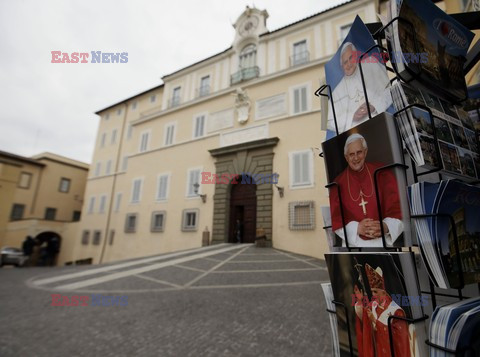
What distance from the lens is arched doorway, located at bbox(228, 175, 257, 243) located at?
1284 centimetres

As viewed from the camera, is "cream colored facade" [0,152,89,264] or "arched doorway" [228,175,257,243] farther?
"cream colored facade" [0,152,89,264]

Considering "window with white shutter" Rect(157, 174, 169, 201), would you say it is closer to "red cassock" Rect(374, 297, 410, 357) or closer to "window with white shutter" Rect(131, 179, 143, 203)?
"window with white shutter" Rect(131, 179, 143, 203)

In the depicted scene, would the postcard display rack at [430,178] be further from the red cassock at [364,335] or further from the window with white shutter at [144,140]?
the window with white shutter at [144,140]

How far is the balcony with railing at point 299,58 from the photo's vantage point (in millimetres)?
13320

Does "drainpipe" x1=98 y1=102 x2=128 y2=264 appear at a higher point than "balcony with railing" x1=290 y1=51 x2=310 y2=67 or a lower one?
lower

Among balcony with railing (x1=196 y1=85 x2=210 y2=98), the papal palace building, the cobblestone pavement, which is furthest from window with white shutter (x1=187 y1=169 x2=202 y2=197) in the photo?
the cobblestone pavement

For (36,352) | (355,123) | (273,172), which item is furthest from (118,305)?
(273,172)

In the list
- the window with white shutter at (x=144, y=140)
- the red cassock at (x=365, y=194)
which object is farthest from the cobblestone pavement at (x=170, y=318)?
the window with white shutter at (x=144, y=140)

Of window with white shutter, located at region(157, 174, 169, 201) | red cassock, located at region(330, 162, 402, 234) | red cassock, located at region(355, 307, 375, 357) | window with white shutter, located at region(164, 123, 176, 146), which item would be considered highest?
window with white shutter, located at region(164, 123, 176, 146)

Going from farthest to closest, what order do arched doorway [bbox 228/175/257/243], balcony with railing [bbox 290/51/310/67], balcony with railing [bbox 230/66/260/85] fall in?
1. balcony with railing [bbox 230/66/260/85]
2. balcony with railing [bbox 290/51/310/67]
3. arched doorway [bbox 228/175/257/243]

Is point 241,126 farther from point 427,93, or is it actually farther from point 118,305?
point 427,93

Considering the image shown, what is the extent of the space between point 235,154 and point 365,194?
12.8 meters

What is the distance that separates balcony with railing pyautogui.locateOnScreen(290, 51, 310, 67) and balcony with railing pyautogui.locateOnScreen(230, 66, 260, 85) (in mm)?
2035

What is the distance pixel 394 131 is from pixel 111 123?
2537 centimetres
